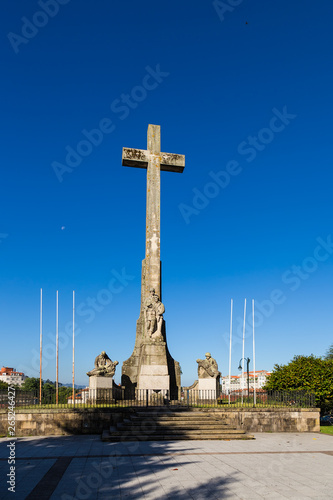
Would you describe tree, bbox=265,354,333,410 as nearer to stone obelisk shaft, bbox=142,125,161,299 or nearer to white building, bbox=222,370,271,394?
white building, bbox=222,370,271,394

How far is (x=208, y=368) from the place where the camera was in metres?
21.0

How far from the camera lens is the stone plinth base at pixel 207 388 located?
20.4 m

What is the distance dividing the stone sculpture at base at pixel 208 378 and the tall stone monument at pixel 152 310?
1552mm

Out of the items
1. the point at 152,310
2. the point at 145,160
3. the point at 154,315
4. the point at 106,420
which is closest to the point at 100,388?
the point at 106,420

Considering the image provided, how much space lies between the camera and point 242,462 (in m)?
10.9

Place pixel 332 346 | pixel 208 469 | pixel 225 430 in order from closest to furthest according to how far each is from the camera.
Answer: pixel 208 469
pixel 225 430
pixel 332 346

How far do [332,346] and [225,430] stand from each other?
39989 millimetres

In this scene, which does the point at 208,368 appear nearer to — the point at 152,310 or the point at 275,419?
the point at 152,310

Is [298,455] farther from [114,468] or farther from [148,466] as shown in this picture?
[114,468]

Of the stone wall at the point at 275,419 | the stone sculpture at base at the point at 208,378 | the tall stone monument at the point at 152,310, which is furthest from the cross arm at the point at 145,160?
the stone wall at the point at 275,419

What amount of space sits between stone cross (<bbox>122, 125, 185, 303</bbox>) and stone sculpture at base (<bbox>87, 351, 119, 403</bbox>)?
13.6ft

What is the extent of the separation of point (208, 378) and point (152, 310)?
426 cm

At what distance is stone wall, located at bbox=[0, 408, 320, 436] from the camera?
16000mm

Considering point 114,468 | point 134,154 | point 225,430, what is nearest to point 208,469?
point 114,468
